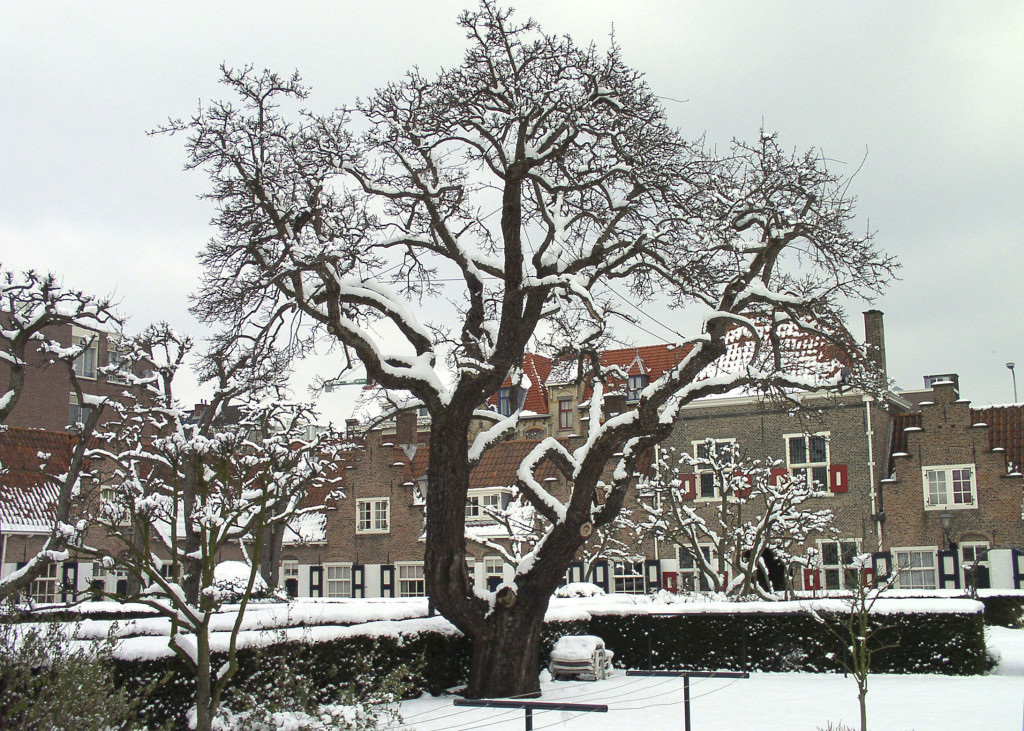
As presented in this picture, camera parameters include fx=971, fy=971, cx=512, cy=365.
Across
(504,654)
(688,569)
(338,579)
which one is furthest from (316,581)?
(504,654)

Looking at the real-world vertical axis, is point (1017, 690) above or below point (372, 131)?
below

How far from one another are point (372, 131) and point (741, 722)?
9.44 m

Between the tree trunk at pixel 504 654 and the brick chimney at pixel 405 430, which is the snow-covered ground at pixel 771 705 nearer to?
the tree trunk at pixel 504 654

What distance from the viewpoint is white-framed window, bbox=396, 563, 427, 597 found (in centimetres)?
3559

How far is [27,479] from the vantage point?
1177 inches

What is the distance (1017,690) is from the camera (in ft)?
48.3

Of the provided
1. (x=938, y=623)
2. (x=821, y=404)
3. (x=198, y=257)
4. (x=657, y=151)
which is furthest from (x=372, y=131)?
(x=821, y=404)

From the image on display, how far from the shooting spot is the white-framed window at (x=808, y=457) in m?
31.7

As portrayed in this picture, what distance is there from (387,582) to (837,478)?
16.0m

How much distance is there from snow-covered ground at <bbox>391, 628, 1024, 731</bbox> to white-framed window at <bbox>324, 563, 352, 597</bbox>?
814 inches

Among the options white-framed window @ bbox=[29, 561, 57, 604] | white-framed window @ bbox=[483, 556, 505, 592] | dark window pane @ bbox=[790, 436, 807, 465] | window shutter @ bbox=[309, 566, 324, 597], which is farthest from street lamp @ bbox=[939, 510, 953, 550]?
white-framed window @ bbox=[29, 561, 57, 604]

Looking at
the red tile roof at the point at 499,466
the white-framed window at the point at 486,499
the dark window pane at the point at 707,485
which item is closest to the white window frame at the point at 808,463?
the dark window pane at the point at 707,485

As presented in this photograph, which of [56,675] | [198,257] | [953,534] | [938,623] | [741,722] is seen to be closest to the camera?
[56,675]

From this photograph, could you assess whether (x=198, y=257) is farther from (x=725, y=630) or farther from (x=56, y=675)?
(x=725, y=630)
